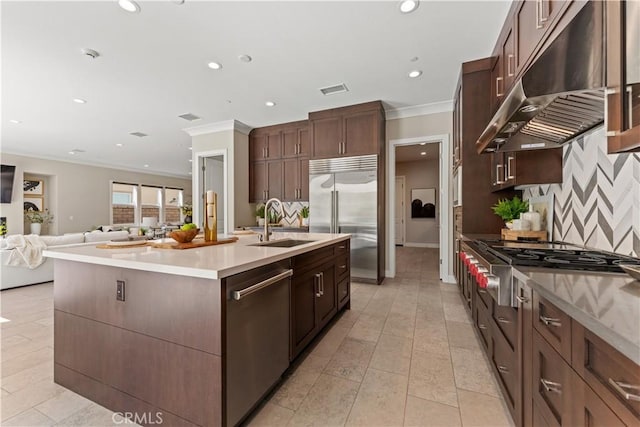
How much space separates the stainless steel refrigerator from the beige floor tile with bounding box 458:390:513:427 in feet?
7.99

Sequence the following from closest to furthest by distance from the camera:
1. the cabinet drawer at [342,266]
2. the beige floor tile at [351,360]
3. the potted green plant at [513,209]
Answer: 1. the beige floor tile at [351,360]
2. the potted green plant at [513,209]
3. the cabinet drawer at [342,266]

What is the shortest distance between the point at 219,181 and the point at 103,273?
443 centimetres

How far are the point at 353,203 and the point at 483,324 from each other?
250cm

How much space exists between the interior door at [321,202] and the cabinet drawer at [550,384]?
3.36 metres

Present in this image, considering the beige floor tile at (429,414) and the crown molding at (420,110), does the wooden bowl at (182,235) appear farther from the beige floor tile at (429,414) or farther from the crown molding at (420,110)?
the crown molding at (420,110)

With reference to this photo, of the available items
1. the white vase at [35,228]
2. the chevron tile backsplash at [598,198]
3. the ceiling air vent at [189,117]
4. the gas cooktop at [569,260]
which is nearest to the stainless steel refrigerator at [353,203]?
the chevron tile backsplash at [598,198]

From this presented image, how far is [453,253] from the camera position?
161 inches

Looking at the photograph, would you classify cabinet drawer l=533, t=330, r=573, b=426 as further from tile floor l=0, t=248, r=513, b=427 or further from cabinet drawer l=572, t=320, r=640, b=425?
tile floor l=0, t=248, r=513, b=427

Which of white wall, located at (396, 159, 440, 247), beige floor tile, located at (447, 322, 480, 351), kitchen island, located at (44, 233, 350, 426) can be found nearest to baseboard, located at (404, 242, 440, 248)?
white wall, located at (396, 159, 440, 247)

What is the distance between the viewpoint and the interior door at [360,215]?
4.05 m

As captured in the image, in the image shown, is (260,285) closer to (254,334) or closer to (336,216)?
(254,334)

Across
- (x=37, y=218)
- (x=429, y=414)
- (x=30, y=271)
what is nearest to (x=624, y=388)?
(x=429, y=414)

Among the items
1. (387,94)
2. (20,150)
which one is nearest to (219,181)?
(387,94)

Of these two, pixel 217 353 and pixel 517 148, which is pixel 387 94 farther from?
pixel 217 353
